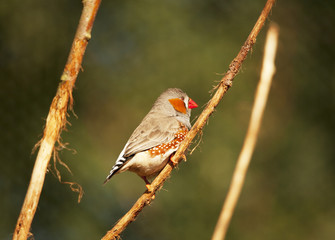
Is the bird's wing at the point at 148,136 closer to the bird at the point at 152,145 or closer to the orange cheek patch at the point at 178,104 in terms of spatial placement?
the bird at the point at 152,145

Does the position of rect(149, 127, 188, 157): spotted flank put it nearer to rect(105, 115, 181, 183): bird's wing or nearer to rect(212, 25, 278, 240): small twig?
rect(105, 115, 181, 183): bird's wing

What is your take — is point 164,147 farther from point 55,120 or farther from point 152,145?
point 55,120

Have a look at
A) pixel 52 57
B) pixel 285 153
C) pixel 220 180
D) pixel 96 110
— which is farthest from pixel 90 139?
pixel 285 153

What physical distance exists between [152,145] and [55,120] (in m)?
1.45

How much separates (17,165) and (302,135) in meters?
4.06

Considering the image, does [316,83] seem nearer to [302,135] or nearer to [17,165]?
[302,135]

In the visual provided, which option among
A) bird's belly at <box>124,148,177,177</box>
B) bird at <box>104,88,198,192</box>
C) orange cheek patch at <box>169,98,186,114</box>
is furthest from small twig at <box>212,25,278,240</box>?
orange cheek patch at <box>169,98,186,114</box>

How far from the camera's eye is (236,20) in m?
8.45

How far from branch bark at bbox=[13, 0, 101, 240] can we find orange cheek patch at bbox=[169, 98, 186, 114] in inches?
78.3

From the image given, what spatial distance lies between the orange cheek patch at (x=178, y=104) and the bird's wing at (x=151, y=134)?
27cm

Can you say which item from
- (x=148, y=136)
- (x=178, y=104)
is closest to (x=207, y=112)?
(x=148, y=136)

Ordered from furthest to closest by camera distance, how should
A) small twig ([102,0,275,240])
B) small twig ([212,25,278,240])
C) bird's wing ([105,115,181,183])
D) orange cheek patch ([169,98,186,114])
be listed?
orange cheek patch ([169,98,186,114]) → bird's wing ([105,115,181,183]) → small twig ([102,0,275,240]) → small twig ([212,25,278,240])

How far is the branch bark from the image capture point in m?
1.99

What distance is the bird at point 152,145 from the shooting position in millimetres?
3514
